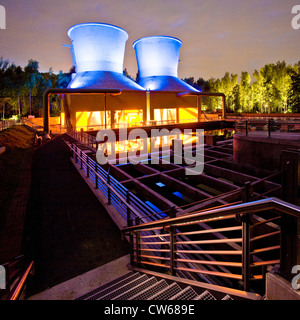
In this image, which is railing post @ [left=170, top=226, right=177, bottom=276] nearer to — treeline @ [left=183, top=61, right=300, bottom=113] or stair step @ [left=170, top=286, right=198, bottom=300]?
stair step @ [left=170, top=286, right=198, bottom=300]

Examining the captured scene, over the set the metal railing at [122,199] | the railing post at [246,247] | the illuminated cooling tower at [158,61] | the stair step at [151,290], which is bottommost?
the stair step at [151,290]

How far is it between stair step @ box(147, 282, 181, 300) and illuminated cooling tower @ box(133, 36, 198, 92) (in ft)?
117

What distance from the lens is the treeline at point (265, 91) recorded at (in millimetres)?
46656

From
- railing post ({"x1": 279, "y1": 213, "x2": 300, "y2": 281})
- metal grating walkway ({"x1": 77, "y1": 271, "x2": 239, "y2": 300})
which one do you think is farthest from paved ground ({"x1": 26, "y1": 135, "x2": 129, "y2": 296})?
railing post ({"x1": 279, "y1": 213, "x2": 300, "y2": 281})

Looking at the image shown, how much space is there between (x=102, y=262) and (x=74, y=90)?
24.3 m

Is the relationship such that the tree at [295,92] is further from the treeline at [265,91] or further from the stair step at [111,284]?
the stair step at [111,284]

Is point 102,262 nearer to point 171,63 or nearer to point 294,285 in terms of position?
point 294,285

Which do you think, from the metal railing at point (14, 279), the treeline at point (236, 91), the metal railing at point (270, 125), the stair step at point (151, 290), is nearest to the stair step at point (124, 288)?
the stair step at point (151, 290)

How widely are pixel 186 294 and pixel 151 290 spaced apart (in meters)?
0.67

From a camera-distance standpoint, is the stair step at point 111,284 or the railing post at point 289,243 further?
the stair step at point 111,284

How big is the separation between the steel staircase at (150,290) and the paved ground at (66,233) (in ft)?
2.72

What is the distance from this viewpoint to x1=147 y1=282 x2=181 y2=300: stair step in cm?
289
